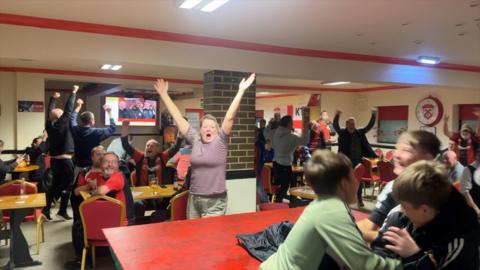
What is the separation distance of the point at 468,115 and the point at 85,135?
26.2 feet

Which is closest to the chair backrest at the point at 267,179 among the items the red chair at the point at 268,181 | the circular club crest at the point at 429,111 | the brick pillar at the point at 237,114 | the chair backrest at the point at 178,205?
the red chair at the point at 268,181

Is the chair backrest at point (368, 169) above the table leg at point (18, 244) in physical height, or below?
above

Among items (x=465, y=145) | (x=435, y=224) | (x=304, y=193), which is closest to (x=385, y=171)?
(x=465, y=145)

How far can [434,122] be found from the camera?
29.4 ft

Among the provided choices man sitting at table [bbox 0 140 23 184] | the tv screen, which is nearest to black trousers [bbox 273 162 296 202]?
man sitting at table [bbox 0 140 23 184]

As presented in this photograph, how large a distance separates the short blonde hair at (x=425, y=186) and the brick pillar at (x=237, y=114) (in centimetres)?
385

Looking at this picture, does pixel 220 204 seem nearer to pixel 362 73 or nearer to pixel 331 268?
pixel 331 268

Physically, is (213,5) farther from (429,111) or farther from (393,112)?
(393,112)

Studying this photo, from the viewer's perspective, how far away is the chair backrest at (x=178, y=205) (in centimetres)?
366

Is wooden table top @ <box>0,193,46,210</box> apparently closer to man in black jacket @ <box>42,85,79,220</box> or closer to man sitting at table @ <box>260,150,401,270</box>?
man in black jacket @ <box>42,85,79,220</box>

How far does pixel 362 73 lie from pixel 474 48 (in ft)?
5.21

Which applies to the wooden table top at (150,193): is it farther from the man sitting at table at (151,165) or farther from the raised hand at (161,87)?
the raised hand at (161,87)

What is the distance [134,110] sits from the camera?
40.3 feet

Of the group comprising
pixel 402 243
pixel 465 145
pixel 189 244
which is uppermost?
pixel 465 145
